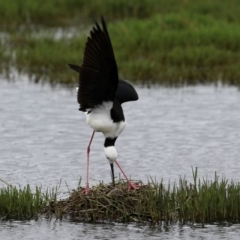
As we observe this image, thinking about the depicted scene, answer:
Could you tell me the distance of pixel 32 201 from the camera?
25.4 ft

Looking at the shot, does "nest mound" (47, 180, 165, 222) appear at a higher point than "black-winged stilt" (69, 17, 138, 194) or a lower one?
lower

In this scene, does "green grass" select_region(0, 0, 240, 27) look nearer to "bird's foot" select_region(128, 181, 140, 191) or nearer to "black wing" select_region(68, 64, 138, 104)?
"black wing" select_region(68, 64, 138, 104)

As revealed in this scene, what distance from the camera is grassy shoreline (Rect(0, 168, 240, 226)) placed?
767 centimetres

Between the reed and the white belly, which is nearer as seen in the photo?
the reed

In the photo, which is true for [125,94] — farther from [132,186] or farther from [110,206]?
[110,206]

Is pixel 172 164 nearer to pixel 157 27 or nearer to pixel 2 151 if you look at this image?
pixel 2 151

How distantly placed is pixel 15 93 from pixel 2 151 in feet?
11.6

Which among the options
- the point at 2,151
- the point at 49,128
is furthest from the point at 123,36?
the point at 2,151

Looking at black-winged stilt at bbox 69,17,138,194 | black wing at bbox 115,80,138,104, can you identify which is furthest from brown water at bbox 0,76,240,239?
black wing at bbox 115,80,138,104

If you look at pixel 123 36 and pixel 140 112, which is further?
pixel 123 36

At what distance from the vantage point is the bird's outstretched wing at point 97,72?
745 cm

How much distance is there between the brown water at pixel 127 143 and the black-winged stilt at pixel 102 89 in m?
0.69

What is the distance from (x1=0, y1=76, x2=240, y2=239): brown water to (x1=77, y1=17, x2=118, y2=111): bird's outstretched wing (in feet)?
3.51

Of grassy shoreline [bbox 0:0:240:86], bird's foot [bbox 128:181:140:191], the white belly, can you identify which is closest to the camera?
bird's foot [bbox 128:181:140:191]
